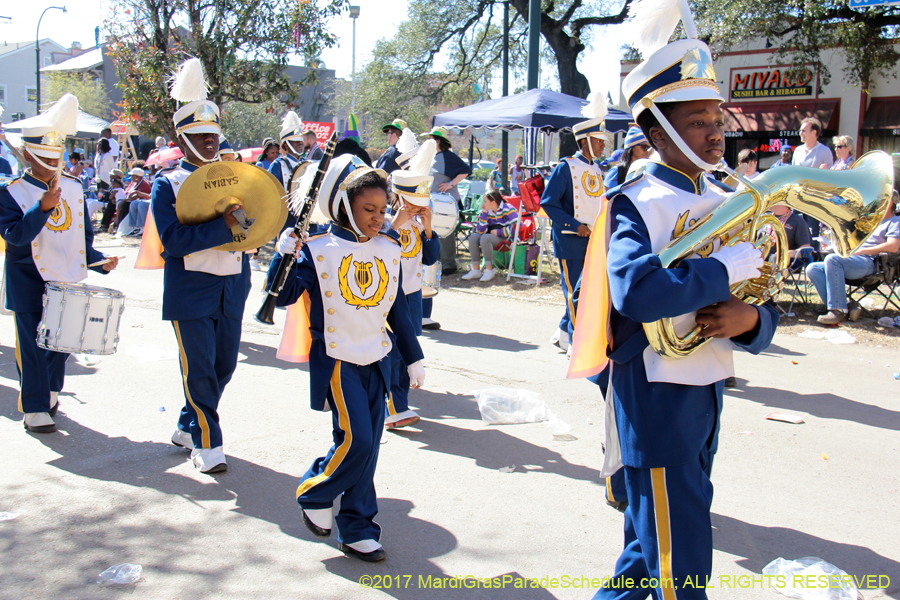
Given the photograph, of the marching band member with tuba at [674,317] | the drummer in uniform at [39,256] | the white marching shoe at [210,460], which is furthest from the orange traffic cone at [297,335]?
the drummer in uniform at [39,256]

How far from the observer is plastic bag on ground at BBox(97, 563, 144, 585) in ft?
10.6

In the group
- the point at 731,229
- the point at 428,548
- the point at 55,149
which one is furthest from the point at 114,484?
the point at 731,229

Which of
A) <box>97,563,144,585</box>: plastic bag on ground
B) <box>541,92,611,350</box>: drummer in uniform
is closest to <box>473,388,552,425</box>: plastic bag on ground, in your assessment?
<box>541,92,611,350</box>: drummer in uniform

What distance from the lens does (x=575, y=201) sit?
694cm

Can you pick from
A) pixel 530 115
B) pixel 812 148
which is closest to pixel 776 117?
pixel 530 115

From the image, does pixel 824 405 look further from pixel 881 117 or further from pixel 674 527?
pixel 881 117

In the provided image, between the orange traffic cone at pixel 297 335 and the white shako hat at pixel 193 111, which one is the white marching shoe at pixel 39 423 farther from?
the orange traffic cone at pixel 297 335

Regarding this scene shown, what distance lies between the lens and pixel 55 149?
16.7 ft

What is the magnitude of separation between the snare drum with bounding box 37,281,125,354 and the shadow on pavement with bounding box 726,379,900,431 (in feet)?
15.8

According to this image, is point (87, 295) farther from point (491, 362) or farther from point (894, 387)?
point (894, 387)

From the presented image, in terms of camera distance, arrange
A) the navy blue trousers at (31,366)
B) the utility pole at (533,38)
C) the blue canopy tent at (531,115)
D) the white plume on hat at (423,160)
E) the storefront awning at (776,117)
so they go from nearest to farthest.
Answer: the navy blue trousers at (31,366) → the white plume on hat at (423,160) → the utility pole at (533,38) → the blue canopy tent at (531,115) → the storefront awning at (776,117)

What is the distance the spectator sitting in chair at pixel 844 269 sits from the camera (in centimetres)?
871

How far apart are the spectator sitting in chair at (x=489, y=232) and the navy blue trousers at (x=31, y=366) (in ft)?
26.7

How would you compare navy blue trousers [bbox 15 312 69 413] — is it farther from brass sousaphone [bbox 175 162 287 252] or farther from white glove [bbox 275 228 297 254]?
white glove [bbox 275 228 297 254]
